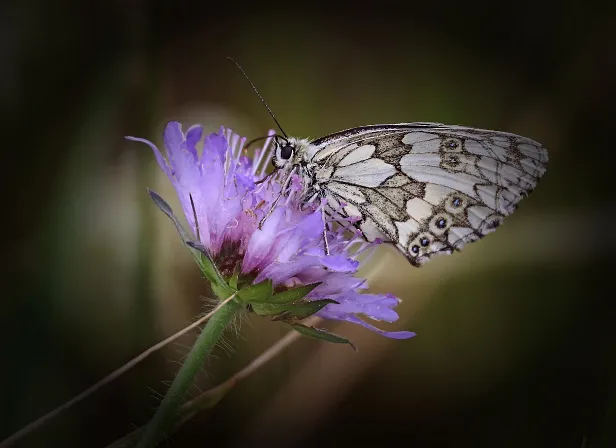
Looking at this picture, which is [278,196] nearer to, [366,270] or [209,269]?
[209,269]

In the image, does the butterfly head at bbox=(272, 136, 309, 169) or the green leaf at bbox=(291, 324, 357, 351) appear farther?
the butterfly head at bbox=(272, 136, 309, 169)

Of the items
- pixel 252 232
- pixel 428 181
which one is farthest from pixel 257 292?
pixel 428 181

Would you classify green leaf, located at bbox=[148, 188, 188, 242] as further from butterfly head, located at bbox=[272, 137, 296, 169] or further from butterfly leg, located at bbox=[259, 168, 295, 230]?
butterfly head, located at bbox=[272, 137, 296, 169]

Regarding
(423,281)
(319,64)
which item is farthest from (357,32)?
(423,281)

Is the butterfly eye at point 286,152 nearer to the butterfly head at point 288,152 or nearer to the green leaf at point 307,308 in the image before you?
the butterfly head at point 288,152

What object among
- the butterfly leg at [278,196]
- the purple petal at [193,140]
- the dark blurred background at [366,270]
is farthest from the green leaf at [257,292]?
the dark blurred background at [366,270]

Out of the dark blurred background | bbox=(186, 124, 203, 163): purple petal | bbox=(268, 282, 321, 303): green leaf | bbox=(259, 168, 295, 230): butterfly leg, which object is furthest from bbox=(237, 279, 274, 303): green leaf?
the dark blurred background

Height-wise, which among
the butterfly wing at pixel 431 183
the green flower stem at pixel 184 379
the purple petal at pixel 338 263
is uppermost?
the butterfly wing at pixel 431 183
